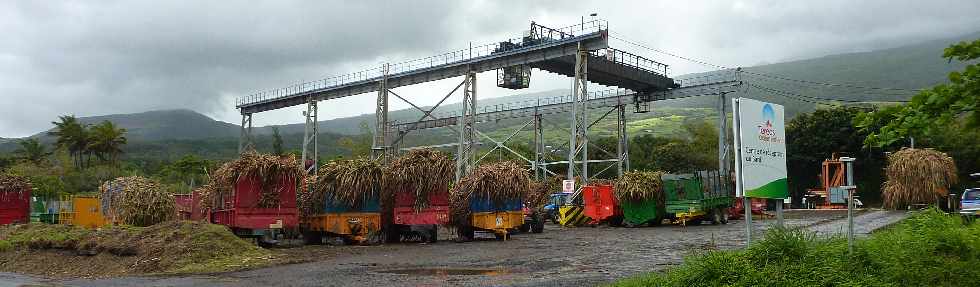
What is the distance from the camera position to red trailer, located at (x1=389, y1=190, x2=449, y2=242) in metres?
22.2

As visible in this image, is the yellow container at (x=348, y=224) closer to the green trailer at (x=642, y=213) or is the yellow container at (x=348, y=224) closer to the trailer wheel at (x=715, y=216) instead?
the green trailer at (x=642, y=213)

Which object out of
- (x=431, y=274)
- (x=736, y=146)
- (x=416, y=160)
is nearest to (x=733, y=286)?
(x=736, y=146)

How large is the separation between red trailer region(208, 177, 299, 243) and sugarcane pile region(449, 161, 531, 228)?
5.50 metres

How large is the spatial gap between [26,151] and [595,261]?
264ft

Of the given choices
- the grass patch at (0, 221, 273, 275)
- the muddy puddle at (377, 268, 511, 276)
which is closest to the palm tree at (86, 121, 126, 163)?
the grass patch at (0, 221, 273, 275)

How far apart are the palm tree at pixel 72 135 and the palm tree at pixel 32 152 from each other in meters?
1.81

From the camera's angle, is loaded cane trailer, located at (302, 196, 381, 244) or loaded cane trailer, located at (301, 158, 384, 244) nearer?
loaded cane trailer, located at (301, 158, 384, 244)

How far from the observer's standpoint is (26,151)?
76938 millimetres

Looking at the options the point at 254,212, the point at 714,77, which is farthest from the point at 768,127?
the point at 714,77

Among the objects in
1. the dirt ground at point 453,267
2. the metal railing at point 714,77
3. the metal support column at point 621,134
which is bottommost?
the dirt ground at point 453,267

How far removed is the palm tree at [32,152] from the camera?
7300 centimetres

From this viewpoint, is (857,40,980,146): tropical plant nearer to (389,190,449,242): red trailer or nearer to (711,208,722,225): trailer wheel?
(389,190,449,242): red trailer

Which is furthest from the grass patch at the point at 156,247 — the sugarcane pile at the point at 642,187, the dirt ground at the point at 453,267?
the sugarcane pile at the point at 642,187

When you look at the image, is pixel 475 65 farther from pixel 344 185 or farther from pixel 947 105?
pixel 947 105
